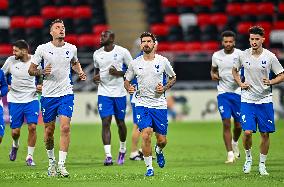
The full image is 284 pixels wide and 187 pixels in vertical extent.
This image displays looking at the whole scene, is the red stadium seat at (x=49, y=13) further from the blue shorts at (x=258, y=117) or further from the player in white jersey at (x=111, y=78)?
the blue shorts at (x=258, y=117)

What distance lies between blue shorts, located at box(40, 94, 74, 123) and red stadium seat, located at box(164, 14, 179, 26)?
71.3ft

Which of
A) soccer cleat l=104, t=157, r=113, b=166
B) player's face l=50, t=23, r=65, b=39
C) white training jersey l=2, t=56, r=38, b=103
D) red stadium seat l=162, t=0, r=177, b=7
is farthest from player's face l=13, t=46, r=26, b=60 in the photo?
red stadium seat l=162, t=0, r=177, b=7

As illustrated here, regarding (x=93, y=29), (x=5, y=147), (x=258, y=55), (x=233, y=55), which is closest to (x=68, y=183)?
(x=258, y=55)

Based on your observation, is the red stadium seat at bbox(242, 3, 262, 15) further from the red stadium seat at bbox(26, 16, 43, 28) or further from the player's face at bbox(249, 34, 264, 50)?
the player's face at bbox(249, 34, 264, 50)

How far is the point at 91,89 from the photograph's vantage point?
30641 mm

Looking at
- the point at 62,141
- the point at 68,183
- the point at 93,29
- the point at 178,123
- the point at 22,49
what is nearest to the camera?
the point at 68,183

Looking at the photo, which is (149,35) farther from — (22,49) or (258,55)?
(22,49)

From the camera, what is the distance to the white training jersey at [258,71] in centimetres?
1477

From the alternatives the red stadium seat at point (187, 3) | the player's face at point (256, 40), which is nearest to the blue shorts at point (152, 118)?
the player's face at point (256, 40)

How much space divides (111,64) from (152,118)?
3216mm

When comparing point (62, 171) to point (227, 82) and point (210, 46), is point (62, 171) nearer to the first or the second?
point (227, 82)

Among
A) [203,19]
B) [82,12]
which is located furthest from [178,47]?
[82,12]

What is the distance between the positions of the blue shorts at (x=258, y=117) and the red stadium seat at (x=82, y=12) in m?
21.1

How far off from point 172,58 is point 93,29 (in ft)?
20.5
